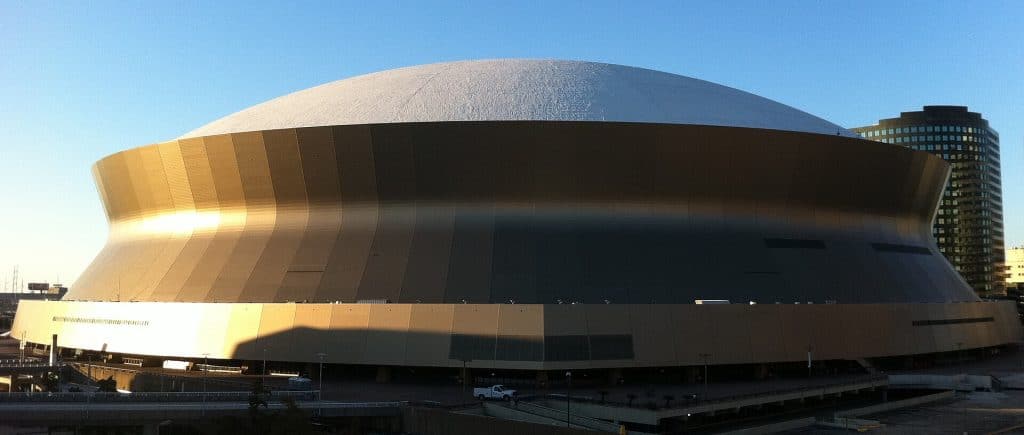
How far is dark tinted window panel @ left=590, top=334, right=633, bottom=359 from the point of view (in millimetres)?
33719

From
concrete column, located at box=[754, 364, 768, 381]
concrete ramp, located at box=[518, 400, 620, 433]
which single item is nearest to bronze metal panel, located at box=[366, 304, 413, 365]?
→ concrete ramp, located at box=[518, 400, 620, 433]

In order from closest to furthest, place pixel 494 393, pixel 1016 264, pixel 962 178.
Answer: pixel 494 393, pixel 962 178, pixel 1016 264

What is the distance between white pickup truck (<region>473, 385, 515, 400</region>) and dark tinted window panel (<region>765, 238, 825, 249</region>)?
1691 cm

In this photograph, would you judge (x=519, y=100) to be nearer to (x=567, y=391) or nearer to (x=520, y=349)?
(x=520, y=349)

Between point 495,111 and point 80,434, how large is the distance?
914 inches

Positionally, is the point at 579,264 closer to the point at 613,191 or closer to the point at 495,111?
the point at 613,191

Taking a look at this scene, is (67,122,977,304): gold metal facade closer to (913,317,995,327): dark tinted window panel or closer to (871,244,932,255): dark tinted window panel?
(871,244,932,255): dark tinted window panel

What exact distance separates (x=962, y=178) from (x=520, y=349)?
11318 centimetres

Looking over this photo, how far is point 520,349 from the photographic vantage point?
33.4m

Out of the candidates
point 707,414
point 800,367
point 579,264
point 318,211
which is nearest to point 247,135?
point 318,211

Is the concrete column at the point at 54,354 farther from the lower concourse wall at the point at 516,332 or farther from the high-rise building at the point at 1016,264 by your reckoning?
the high-rise building at the point at 1016,264

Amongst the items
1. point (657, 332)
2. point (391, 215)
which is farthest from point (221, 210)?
point (657, 332)

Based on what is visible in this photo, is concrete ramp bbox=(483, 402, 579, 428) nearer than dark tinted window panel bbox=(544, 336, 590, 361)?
Yes

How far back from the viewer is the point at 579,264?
38.4m
